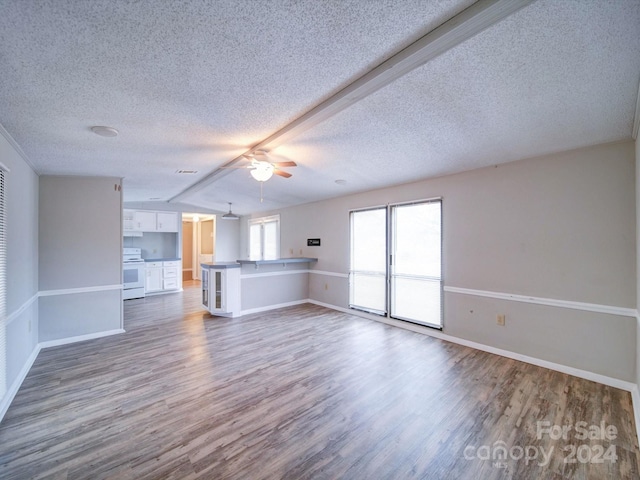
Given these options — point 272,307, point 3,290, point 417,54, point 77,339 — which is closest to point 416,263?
point 272,307

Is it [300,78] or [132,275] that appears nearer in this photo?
[300,78]

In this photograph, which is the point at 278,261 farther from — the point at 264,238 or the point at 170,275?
the point at 170,275

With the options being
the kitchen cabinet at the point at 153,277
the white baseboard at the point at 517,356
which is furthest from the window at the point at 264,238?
the white baseboard at the point at 517,356

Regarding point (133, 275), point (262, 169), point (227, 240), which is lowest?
point (133, 275)

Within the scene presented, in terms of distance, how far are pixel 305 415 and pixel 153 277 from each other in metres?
6.69

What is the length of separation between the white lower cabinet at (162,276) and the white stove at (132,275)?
0.31 metres

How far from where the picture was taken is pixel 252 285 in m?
5.36

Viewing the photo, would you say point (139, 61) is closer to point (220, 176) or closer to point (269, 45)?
point (269, 45)

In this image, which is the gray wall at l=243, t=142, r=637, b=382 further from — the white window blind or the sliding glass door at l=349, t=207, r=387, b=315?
the white window blind

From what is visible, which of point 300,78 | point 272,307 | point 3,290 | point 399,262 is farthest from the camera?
point 272,307

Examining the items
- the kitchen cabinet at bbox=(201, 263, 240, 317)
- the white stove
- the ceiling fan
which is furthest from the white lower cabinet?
the ceiling fan

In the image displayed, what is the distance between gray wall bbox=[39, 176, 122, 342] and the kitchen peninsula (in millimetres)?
1451

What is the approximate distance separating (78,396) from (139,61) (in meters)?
2.90

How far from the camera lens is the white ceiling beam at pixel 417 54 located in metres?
1.36
